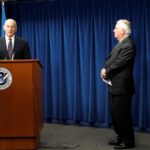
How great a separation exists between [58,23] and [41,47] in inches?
19.2

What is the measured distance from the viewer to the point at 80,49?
5.08 m

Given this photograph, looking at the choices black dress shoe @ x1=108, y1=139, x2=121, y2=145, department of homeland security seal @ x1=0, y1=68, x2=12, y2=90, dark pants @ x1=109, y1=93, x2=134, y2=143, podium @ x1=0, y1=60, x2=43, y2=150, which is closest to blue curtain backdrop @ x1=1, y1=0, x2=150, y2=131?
black dress shoe @ x1=108, y1=139, x2=121, y2=145

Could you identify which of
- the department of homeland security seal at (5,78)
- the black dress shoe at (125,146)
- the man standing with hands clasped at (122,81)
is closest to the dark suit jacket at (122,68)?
the man standing with hands clasped at (122,81)

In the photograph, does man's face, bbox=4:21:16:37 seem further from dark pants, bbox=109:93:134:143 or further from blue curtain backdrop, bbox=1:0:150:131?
blue curtain backdrop, bbox=1:0:150:131

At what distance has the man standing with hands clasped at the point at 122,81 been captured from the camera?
11.7 ft

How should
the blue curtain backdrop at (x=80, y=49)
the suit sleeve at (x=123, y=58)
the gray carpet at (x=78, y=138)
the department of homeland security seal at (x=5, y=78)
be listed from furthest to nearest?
the blue curtain backdrop at (x=80, y=49) < the gray carpet at (x=78, y=138) < the suit sleeve at (x=123, y=58) < the department of homeland security seal at (x=5, y=78)

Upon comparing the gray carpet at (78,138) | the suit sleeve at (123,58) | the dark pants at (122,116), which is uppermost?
the suit sleeve at (123,58)

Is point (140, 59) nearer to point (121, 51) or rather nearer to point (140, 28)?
point (140, 28)

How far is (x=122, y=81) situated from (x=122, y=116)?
15.2 inches

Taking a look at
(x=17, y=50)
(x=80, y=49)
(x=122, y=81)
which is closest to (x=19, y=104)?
(x=17, y=50)

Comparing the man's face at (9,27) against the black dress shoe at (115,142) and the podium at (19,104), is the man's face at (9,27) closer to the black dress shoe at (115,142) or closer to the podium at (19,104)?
the podium at (19,104)

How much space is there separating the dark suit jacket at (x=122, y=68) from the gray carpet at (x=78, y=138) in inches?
25.9

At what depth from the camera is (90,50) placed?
4.97 m

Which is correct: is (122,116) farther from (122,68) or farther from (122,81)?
(122,68)
